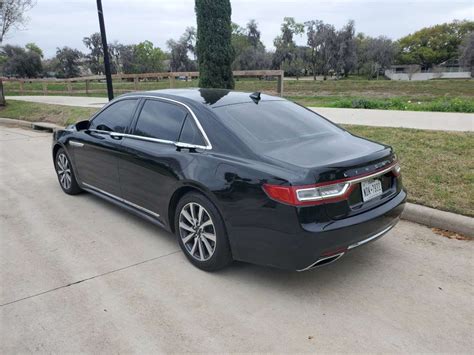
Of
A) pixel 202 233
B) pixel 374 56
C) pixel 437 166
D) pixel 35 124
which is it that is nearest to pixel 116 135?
pixel 202 233

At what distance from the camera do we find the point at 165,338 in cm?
263

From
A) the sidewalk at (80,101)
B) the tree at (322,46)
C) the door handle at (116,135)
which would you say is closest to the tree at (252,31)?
the tree at (322,46)

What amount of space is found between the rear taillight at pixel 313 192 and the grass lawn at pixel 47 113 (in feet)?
34.8

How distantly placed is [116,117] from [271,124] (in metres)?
1.99

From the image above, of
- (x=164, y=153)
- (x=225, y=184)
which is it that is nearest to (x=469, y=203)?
(x=225, y=184)

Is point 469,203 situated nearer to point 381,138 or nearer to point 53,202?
point 381,138

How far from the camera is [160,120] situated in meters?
3.99

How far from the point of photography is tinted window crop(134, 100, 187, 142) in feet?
12.4

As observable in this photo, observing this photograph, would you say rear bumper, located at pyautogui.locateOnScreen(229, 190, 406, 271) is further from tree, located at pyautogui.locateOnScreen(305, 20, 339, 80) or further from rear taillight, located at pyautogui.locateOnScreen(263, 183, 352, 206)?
tree, located at pyautogui.locateOnScreen(305, 20, 339, 80)

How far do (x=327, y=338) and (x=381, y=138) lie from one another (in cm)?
502

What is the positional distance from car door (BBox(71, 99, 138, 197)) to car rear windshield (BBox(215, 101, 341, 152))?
1381mm

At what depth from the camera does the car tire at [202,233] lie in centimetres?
324

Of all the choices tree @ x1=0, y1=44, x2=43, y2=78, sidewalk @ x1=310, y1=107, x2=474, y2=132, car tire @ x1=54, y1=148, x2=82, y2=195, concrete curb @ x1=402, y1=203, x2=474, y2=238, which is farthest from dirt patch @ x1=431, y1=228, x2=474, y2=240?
tree @ x1=0, y1=44, x2=43, y2=78

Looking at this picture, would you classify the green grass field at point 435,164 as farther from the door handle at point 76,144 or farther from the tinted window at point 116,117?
the door handle at point 76,144
